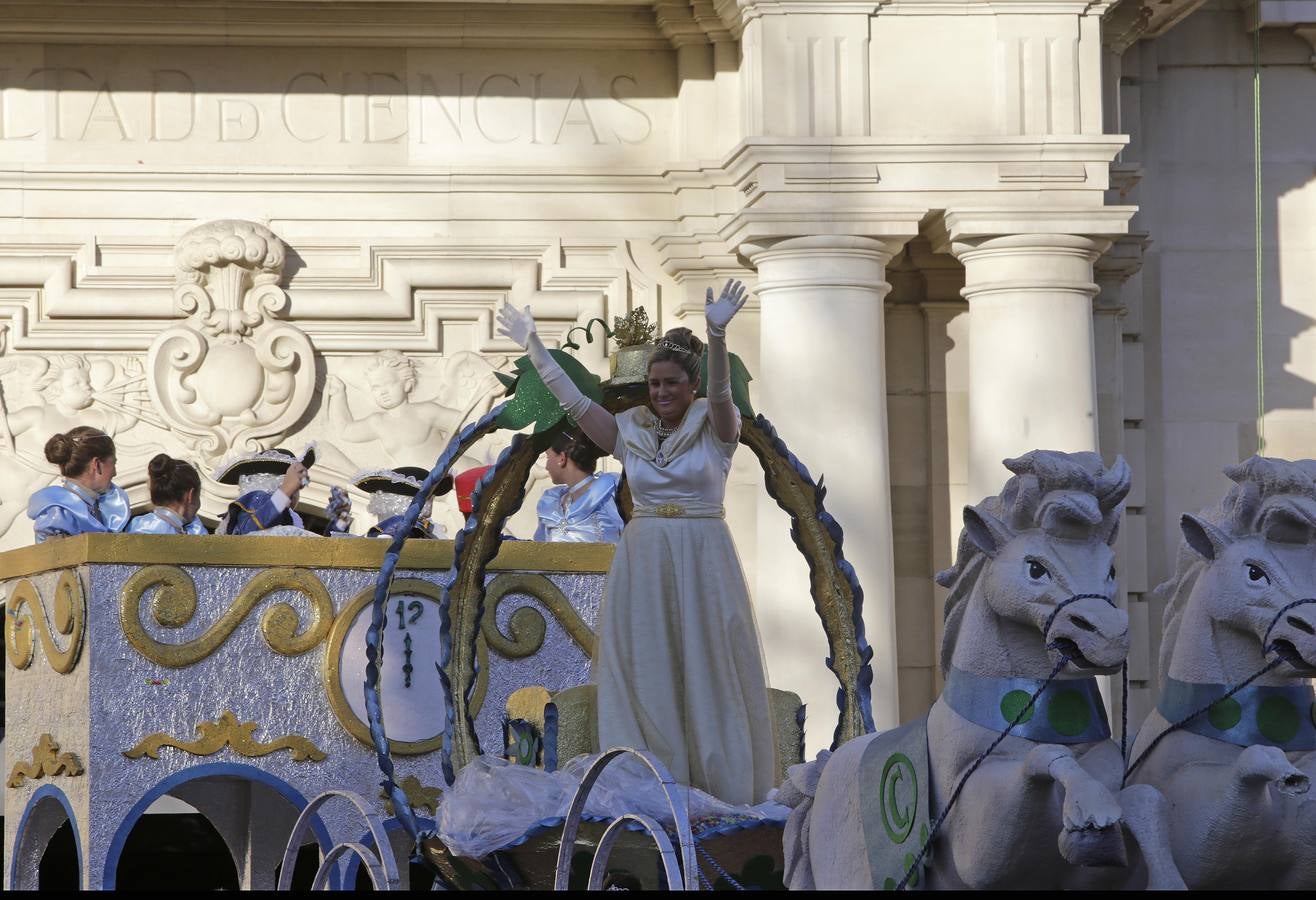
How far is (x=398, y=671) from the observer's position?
818cm

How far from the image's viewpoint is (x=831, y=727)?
11.7m

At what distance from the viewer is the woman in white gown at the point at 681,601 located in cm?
688

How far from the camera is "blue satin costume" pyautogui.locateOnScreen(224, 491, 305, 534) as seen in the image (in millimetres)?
9242

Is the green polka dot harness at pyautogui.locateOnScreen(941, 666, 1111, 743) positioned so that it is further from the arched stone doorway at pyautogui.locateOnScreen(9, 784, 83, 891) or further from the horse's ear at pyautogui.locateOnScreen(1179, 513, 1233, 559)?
the arched stone doorway at pyautogui.locateOnScreen(9, 784, 83, 891)

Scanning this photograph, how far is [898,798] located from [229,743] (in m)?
3.55

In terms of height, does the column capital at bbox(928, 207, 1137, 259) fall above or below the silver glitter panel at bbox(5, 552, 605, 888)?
above

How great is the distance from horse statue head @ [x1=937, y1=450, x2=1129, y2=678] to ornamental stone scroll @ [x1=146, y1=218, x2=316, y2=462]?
8163mm

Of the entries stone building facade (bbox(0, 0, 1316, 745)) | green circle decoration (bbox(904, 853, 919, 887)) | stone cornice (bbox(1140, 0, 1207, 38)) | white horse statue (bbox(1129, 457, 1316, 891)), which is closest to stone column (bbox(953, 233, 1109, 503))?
stone building facade (bbox(0, 0, 1316, 745))

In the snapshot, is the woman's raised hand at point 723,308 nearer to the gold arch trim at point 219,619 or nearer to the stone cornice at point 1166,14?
the gold arch trim at point 219,619

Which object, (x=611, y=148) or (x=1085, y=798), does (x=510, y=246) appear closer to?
(x=611, y=148)

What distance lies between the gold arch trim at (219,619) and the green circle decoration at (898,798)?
3.41m

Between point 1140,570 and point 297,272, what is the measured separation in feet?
16.1

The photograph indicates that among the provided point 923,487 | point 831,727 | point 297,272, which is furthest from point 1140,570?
point 297,272

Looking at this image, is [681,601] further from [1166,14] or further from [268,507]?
[1166,14]
